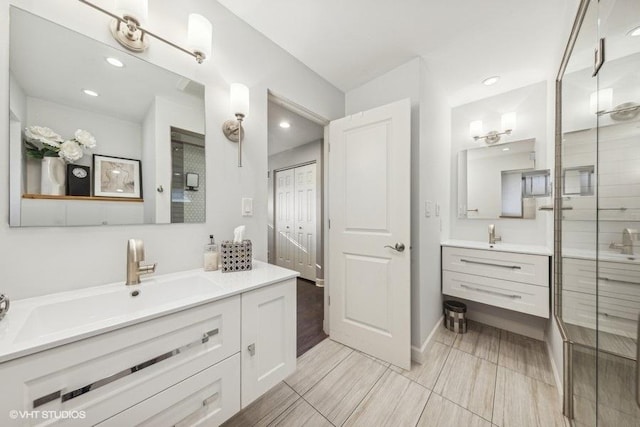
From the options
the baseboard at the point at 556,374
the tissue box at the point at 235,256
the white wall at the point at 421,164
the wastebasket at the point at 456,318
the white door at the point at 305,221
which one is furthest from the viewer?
the white door at the point at 305,221

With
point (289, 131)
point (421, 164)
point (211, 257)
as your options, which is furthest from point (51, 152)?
point (289, 131)

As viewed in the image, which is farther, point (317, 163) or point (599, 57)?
point (317, 163)

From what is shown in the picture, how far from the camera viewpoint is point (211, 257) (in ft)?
4.08

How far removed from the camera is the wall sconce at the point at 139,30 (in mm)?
934

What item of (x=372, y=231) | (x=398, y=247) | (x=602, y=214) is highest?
(x=602, y=214)

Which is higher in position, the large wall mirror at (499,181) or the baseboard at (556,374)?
the large wall mirror at (499,181)

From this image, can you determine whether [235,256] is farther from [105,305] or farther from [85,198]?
[85,198]

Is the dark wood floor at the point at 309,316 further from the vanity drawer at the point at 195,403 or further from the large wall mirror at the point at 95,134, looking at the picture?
the large wall mirror at the point at 95,134

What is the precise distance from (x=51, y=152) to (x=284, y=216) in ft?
11.2

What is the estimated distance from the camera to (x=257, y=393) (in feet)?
3.43

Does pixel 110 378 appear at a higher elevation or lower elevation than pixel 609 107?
lower

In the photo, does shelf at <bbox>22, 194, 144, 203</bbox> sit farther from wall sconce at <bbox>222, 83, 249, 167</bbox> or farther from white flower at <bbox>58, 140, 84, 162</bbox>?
wall sconce at <bbox>222, 83, 249, 167</bbox>

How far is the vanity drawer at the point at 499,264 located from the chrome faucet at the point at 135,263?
2.42 metres

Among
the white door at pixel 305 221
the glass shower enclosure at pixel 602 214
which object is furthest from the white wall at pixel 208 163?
the white door at pixel 305 221
